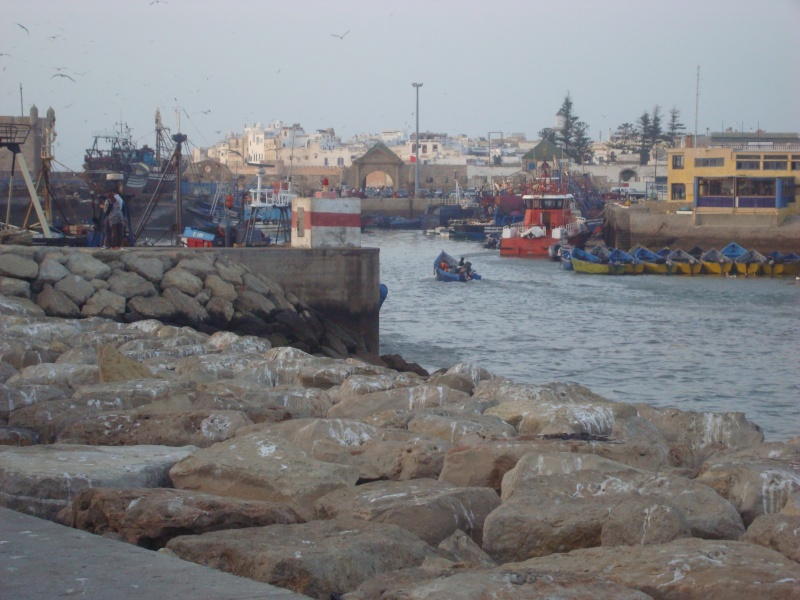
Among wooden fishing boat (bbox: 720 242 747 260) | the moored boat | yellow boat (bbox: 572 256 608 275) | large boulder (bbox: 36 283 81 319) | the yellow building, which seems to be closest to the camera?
large boulder (bbox: 36 283 81 319)

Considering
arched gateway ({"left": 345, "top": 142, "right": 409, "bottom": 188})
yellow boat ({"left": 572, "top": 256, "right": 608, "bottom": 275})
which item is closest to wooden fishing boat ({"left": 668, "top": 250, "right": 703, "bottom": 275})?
yellow boat ({"left": 572, "top": 256, "right": 608, "bottom": 275})

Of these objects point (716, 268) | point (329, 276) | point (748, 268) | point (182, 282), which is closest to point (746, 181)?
point (748, 268)

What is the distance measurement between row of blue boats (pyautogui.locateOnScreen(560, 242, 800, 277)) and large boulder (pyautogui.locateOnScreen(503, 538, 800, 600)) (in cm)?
3315

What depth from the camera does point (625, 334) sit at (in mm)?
21125

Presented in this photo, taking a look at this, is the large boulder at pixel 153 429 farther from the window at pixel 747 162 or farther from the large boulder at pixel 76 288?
the window at pixel 747 162

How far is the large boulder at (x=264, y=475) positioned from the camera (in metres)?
4.75

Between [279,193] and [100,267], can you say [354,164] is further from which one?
[100,267]

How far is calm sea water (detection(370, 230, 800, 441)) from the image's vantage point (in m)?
14.6

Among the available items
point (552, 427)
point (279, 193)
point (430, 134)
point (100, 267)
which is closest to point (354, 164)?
point (430, 134)

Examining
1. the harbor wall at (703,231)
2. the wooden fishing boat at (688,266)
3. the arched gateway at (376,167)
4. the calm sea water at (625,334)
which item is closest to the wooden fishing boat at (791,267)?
the calm sea water at (625,334)

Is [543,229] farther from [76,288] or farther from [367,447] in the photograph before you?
[367,447]

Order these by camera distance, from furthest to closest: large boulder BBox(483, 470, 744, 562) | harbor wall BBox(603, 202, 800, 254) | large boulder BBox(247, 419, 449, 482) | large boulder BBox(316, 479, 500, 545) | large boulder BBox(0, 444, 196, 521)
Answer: harbor wall BBox(603, 202, 800, 254) < large boulder BBox(247, 419, 449, 482) < large boulder BBox(0, 444, 196, 521) < large boulder BBox(316, 479, 500, 545) < large boulder BBox(483, 470, 744, 562)

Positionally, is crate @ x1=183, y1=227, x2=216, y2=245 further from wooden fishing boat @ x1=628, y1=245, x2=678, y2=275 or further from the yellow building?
the yellow building

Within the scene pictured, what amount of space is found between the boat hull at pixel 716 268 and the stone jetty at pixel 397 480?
29.0 m
